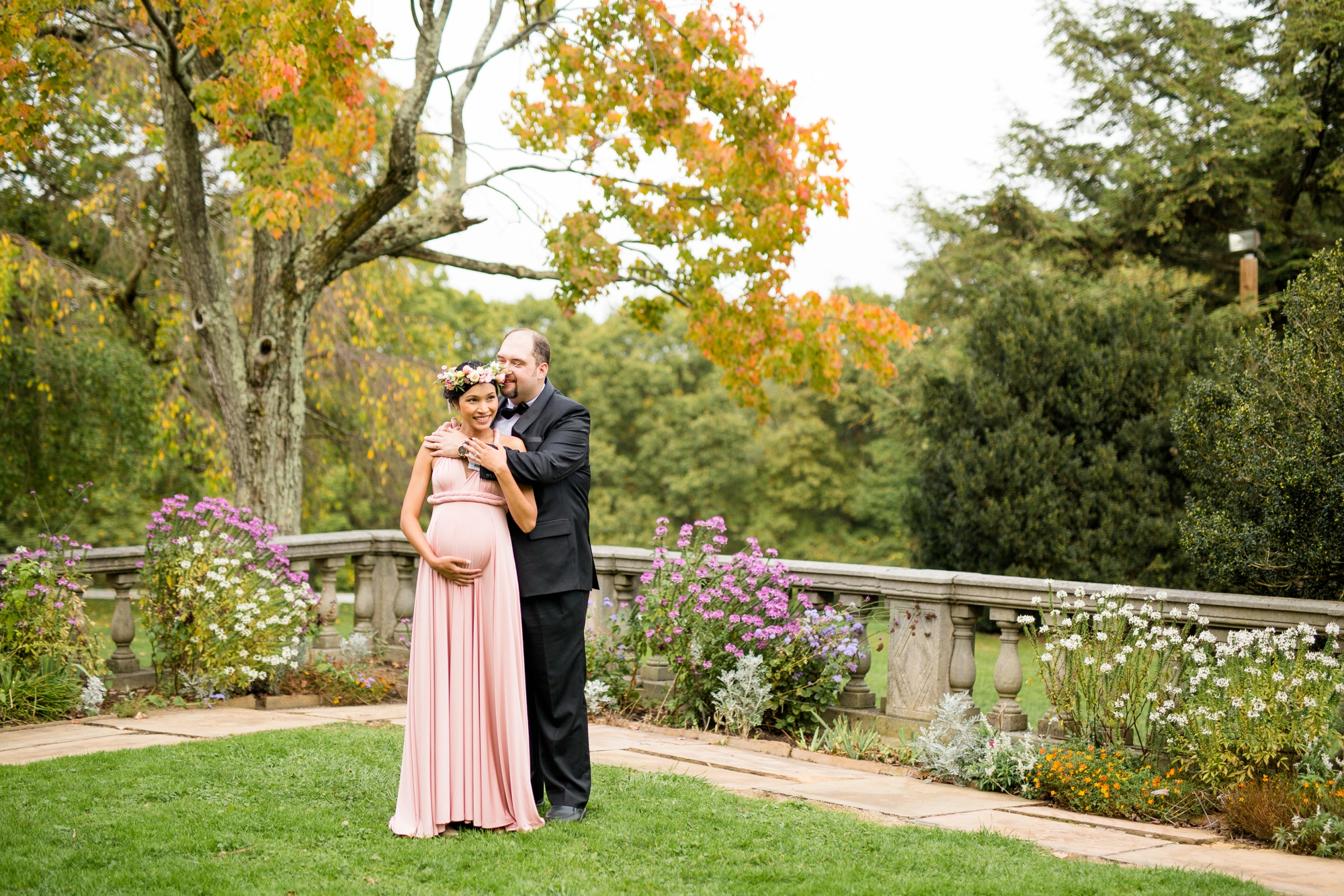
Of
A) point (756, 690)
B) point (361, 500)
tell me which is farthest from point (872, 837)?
point (361, 500)

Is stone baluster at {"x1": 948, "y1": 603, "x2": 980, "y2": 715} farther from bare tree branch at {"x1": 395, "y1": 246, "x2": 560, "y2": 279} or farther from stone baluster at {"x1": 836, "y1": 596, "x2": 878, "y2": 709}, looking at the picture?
bare tree branch at {"x1": 395, "y1": 246, "x2": 560, "y2": 279}

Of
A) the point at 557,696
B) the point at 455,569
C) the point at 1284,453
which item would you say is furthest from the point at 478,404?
the point at 1284,453

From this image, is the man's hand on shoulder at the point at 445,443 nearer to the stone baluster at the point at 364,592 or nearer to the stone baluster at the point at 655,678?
the stone baluster at the point at 655,678

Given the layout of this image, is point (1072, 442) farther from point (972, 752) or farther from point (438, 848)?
point (438, 848)

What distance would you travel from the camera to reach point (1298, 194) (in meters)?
22.2

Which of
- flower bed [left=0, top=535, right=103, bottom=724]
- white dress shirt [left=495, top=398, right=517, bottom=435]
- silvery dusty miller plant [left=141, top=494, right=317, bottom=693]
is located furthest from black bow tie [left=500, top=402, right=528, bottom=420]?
flower bed [left=0, top=535, right=103, bottom=724]

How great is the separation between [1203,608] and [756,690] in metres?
2.53

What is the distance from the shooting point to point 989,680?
41.8ft

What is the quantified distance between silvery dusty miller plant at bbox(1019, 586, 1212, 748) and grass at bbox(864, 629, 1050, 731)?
1295 millimetres

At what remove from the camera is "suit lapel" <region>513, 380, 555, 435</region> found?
494 cm

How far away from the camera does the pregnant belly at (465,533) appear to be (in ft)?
15.3

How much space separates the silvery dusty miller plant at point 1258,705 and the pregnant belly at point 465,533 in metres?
3.15

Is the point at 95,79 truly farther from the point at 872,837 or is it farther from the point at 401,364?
the point at 872,837

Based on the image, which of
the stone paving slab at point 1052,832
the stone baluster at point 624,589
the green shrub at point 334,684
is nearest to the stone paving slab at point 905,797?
the stone paving slab at point 1052,832
